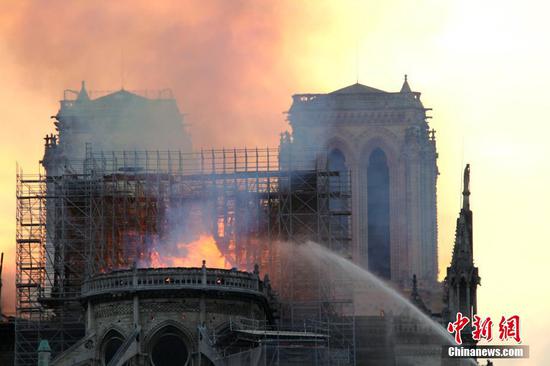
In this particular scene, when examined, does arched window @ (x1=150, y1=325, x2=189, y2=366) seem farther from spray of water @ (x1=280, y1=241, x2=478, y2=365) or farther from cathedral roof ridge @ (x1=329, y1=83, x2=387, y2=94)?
cathedral roof ridge @ (x1=329, y1=83, x2=387, y2=94)

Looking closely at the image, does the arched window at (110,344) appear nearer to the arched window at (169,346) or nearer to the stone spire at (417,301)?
the arched window at (169,346)

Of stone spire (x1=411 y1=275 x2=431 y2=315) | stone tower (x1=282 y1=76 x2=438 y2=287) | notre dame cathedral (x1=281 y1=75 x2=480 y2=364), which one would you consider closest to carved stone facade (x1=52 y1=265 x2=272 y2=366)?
stone spire (x1=411 y1=275 x2=431 y2=315)

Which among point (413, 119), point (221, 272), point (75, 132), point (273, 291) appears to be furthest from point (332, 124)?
point (221, 272)

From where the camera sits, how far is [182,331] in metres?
142

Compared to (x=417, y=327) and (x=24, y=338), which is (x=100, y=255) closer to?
(x=24, y=338)

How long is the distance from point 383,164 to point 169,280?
49563 millimetres

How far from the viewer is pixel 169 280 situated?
143 m

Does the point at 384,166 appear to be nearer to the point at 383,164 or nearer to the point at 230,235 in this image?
the point at 383,164

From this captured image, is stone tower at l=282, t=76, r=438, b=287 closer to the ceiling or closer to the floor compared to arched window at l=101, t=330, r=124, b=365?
closer to the ceiling

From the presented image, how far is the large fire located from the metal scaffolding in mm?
511

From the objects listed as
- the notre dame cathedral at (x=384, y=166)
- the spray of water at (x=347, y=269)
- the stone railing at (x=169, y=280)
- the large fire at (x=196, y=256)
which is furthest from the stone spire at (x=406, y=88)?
the stone railing at (x=169, y=280)

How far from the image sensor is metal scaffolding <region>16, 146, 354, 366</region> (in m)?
158

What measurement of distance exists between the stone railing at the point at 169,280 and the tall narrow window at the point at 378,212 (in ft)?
149

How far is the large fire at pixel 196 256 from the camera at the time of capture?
161 m
